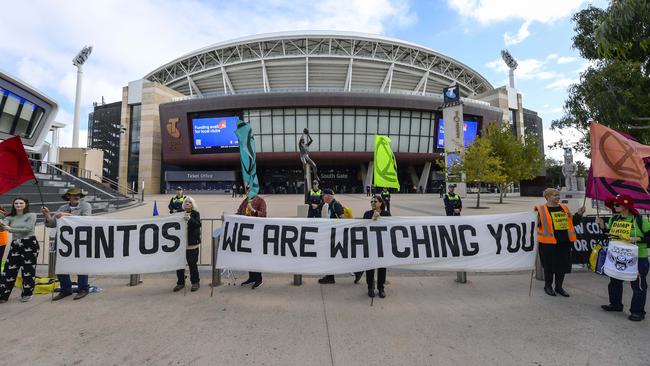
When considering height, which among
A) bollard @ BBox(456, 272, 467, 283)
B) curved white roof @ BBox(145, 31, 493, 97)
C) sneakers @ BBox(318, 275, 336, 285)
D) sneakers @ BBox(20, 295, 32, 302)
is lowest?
sneakers @ BBox(20, 295, 32, 302)

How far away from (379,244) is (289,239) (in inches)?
62.7

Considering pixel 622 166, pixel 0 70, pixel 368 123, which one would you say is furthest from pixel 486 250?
pixel 368 123

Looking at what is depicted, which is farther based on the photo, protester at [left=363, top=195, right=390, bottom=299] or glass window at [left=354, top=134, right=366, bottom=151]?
glass window at [left=354, top=134, right=366, bottom=151]

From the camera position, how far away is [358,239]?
4957 mm

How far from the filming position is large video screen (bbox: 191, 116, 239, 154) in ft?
141

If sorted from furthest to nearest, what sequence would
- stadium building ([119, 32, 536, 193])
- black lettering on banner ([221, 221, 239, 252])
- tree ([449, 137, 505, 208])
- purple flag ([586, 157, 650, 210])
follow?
stadium building ([119, 32, 536, 193]) < tree ([449, 137, 505, 208]) < black lettering on banner ([221, 221, 239, 252]) < purple flag ([586, 157, 650, 210])

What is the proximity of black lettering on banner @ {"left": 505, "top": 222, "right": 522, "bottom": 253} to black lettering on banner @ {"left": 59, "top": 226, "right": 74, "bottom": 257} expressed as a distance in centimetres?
780

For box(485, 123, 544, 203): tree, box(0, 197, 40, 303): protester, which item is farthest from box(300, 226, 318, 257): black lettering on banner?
box(485, 123, 544, 203): tree

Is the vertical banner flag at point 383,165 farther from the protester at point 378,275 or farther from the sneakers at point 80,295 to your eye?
the sneakers at point 80,295

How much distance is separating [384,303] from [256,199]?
3.32 meters

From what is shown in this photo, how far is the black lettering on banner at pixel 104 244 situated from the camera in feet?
16.7

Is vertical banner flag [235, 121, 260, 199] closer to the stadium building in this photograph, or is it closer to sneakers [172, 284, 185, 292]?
sneakers [172, 284, 185, 292]

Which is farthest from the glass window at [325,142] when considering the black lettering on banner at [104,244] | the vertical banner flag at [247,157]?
the black lettering on banner at [104,244]

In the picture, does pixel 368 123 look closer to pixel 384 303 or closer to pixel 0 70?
pixel 0 70
